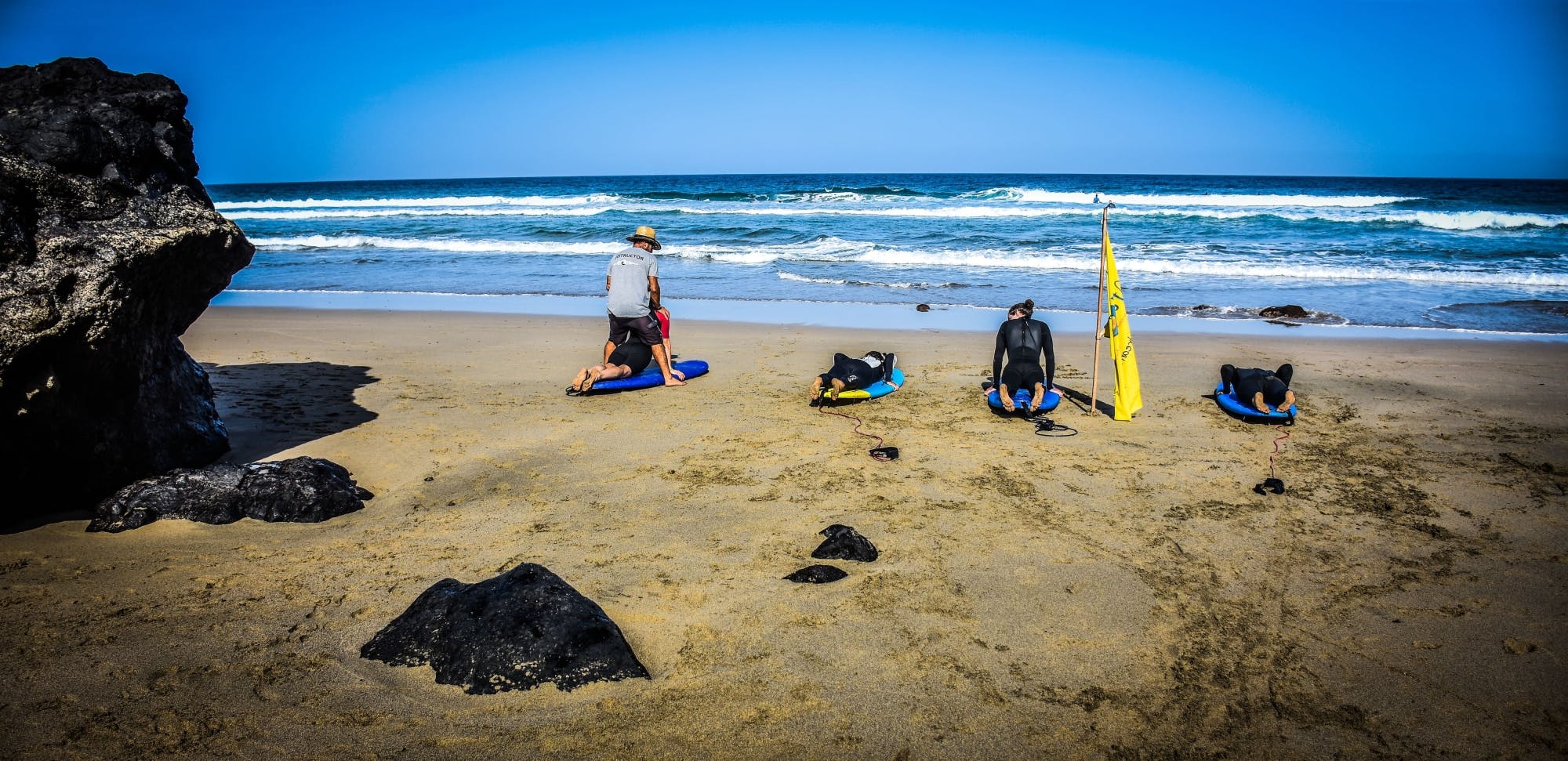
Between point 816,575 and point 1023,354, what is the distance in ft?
13.6

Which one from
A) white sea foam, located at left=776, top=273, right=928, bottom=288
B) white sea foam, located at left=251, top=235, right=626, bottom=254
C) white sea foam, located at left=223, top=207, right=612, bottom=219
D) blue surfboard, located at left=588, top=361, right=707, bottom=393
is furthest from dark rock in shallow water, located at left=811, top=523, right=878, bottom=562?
white sea foam, located at left=223, top=207, right=612, bottom=219

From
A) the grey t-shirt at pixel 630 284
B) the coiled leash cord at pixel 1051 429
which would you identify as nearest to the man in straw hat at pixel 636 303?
the grey t-shirt at pixel 630 284

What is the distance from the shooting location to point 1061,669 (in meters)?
3.30

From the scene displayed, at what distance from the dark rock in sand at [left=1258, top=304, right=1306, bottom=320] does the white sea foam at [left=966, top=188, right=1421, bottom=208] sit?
957 inches

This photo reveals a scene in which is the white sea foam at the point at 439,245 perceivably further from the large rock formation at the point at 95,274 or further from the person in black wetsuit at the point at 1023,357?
the large rock formation at the point at 95,274

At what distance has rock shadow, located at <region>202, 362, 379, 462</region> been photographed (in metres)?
6.05

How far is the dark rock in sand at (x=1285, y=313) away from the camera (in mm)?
12445

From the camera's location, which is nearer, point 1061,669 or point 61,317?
point 1061,669

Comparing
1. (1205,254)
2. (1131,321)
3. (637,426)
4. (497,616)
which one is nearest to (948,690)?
(497,616)

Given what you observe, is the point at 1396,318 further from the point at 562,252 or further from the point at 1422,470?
the point at 562,252

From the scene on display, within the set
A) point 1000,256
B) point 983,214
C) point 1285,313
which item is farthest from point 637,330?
point 983,214

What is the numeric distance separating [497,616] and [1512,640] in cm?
430

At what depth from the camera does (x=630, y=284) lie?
326 inches

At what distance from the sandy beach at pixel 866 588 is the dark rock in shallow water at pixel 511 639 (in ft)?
0.27
